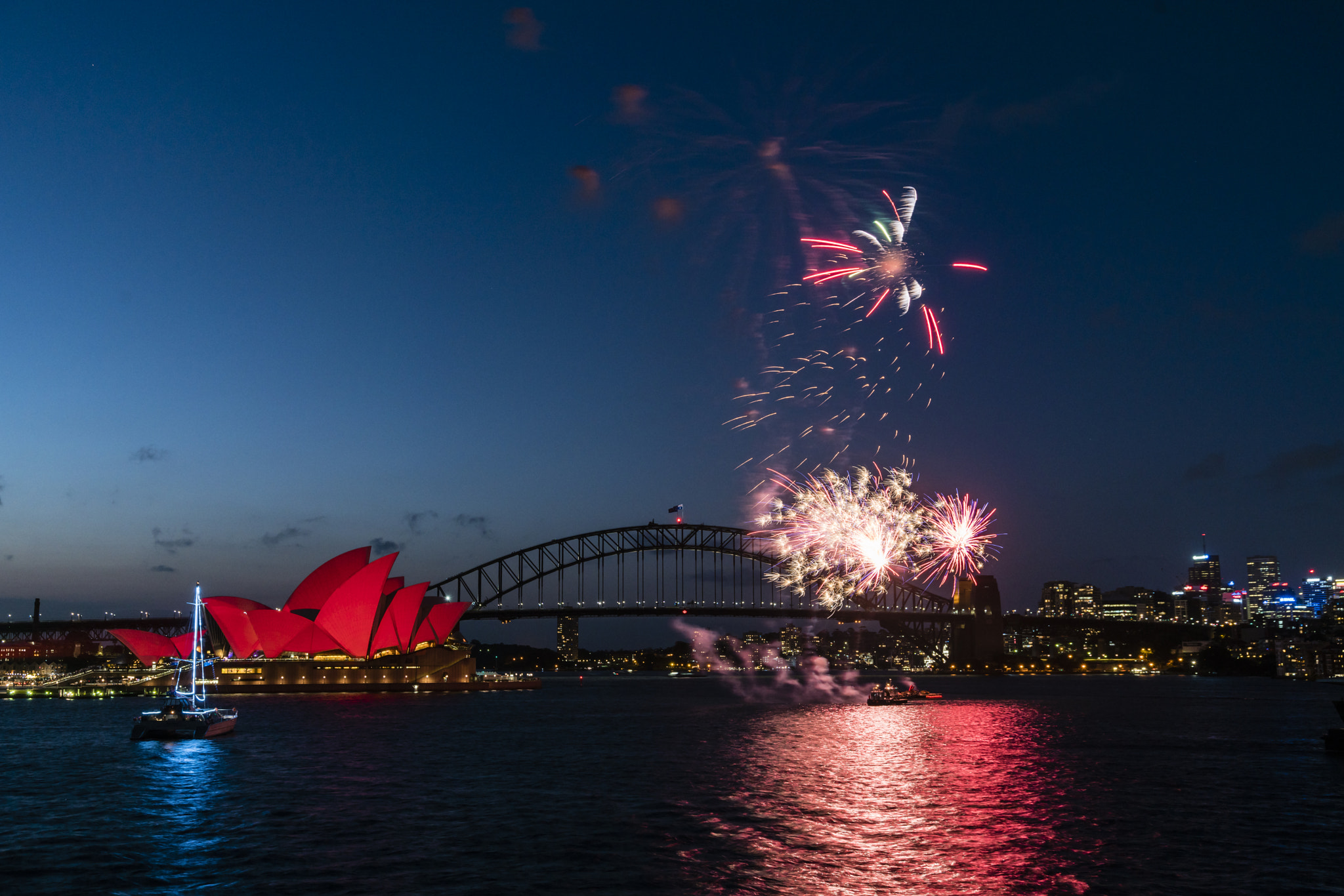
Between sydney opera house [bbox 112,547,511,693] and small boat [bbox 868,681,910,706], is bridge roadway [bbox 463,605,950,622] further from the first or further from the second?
small boat [bbox 868,681,910,706]

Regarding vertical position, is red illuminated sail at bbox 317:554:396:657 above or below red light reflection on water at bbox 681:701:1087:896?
above

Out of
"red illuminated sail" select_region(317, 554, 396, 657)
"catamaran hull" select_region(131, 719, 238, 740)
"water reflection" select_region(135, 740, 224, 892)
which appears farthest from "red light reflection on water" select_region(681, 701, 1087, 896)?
"red illuminated sail" select_region(317, 554, 396, 657)

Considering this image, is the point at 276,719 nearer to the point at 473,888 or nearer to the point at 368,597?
the point at 368,597

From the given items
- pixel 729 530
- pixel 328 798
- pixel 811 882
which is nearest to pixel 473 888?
pixel 811 882

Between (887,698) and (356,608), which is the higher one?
(356,608)

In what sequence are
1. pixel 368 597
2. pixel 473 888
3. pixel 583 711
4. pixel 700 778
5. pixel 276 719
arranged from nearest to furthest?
pixel 473 888 < pixel 700 778 < pixel 276 719 < pixel 583 711 < pixel 368 597

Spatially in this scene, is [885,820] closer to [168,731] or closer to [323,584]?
[168,731]

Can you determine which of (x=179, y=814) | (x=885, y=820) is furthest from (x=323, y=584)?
(x=885, y=820)
